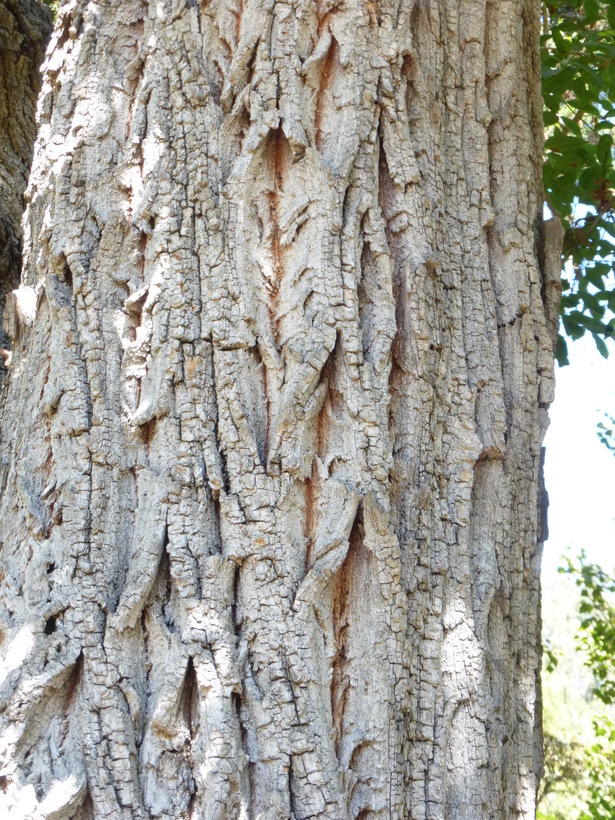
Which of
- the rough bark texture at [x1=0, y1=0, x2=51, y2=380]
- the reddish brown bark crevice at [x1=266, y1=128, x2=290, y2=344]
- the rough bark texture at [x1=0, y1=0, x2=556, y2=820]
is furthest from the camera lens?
the rough bark texture at [x1=0, y1=0, x2=51, y2=380]

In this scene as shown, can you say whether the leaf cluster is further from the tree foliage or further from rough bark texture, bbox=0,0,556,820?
rough bark texture, bbox=0,0,556,820

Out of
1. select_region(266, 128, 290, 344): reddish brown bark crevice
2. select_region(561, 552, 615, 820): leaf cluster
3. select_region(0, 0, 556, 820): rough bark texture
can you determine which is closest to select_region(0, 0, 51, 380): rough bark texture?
select_region(0, 0, 556, 820): rough bark texture

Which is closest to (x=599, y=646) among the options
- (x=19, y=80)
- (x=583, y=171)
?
(x=583, y=171)

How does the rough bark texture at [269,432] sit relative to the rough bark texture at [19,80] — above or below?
below

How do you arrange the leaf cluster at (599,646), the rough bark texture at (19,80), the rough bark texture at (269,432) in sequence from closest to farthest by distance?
the rough bark texture at (269,432) → the rough bark texture at (19,80) → the leaf cluster at (599,646)

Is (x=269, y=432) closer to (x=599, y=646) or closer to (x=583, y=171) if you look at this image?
(x=583, y=171)

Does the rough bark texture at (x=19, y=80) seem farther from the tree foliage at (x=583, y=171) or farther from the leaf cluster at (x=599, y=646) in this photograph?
the leaf cluster at (x=599, y=646)

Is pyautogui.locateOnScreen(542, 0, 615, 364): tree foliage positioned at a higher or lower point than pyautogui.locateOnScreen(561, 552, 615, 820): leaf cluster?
higher

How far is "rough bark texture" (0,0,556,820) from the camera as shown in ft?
4.78

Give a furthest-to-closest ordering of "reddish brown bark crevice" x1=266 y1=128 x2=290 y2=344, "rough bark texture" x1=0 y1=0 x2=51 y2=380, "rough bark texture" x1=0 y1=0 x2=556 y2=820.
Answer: "rough bark texture" x1=0 y1=0 x2=51 y2=380, "reddish brown bark crevice" x1=266 y1=128 x2=290 y2=344, "rough bark texture" x1=0 y1=0 x2=556 y2=820

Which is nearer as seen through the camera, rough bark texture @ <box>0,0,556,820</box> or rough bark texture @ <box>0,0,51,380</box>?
rough bark texture @ <box>0,0,556,820</box>

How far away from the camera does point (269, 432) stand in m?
1.57

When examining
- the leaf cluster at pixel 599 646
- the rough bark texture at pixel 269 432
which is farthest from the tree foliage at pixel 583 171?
the leaf cluster at pixel 599 646

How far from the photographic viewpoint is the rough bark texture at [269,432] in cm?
146
